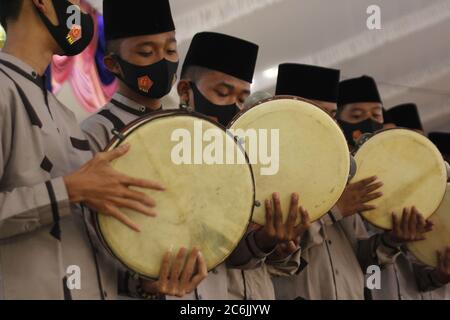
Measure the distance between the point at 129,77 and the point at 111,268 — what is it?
532mm

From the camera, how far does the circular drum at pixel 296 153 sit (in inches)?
71.5

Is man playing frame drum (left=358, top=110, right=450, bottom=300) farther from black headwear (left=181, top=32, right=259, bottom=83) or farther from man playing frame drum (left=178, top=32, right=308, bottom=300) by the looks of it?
black headwear (left=181, top=32, right=259, bottom=83)

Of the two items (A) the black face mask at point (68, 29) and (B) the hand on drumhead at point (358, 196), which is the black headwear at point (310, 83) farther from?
(A) the black face mask at point (68, 29)

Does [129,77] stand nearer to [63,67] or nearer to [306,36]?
[63,67]

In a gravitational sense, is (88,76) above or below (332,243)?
above

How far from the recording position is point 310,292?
244 cm

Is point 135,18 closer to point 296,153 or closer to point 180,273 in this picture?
point 296,153

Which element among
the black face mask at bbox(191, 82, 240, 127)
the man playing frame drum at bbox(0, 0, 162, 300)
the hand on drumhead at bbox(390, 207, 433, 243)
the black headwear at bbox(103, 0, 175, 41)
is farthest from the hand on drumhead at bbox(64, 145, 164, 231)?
the hand on drumhead at bbox(390, 207, 433, 243)

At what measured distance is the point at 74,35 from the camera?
165 cm

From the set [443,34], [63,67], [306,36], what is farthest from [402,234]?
[443,34]

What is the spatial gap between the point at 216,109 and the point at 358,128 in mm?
997

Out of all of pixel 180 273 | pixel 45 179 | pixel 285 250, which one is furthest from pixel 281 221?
pixel 45 179

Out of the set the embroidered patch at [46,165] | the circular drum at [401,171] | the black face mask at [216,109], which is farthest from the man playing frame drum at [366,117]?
the embroidered patch at [46,165]

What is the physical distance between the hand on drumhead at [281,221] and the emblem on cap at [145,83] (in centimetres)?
Result: 45
